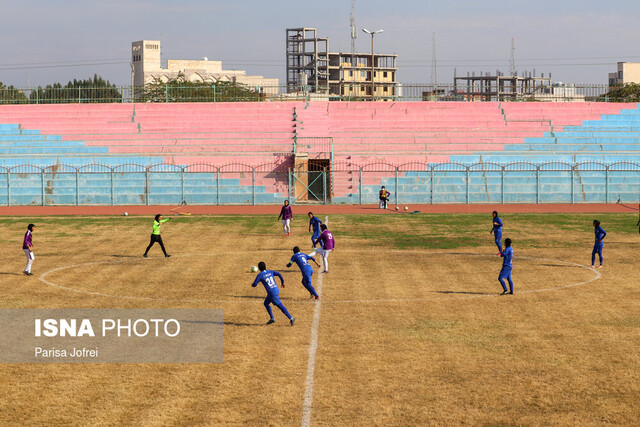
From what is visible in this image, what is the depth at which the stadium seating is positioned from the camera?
61531 mm

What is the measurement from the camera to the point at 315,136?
69.2 meters

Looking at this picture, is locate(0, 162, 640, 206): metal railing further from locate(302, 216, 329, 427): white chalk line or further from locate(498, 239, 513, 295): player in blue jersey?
locate(302, 216, 329, 427): white chalk line

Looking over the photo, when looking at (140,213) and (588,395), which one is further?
(140,213)

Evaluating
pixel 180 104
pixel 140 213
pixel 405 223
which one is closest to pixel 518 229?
pixel 405 223

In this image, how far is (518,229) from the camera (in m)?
44.2

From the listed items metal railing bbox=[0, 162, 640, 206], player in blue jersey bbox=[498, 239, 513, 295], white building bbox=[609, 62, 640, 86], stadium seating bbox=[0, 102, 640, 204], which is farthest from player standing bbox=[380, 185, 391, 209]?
white building bbox=[609, 62, 640, 86]

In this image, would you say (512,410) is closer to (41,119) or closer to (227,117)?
(227,117)

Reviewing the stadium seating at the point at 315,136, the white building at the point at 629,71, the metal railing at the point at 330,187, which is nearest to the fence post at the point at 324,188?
the metal railing at the point at 330,187

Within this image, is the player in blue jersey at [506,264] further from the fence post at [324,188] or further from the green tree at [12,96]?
the green tree at [12,96]

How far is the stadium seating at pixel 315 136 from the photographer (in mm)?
61531

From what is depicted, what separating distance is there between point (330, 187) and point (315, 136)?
26.1 ft

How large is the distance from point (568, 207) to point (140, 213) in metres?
32.8

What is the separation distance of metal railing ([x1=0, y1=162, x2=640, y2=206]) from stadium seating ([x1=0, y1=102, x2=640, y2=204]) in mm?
106

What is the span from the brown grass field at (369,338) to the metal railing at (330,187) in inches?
915
